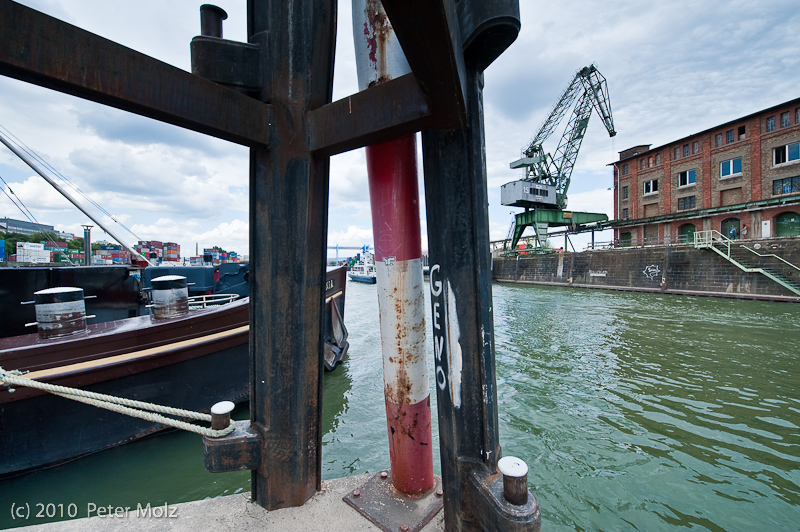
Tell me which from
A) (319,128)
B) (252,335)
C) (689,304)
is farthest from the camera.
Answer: (689,304)

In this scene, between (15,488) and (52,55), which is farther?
(15,488)

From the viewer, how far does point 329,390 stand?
6.46 m

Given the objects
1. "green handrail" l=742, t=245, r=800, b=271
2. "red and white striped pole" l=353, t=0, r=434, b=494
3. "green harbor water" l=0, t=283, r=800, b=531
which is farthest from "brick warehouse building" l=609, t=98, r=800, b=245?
"red and white striped pole" l=353, t=0, r=434, b=494

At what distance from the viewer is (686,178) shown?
95.9 ft

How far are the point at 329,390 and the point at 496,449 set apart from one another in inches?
209

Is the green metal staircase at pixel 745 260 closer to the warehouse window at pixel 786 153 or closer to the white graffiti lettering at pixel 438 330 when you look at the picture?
the warehouse window at pixel 786 153

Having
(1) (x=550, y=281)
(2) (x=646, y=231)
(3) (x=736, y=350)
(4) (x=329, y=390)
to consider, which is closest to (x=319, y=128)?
(4) (x=329, y=390)

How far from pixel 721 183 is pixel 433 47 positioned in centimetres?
3596

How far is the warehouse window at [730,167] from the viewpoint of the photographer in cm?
2564

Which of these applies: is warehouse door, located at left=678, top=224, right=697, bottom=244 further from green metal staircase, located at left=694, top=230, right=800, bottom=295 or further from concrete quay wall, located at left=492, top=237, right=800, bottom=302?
green metal staircase, located at left=694, top=230, right=800, bottom=295

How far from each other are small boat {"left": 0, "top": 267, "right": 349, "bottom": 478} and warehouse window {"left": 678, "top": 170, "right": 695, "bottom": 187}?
1439 inches

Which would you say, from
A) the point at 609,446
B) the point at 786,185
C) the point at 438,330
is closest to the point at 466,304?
the point at 438,330

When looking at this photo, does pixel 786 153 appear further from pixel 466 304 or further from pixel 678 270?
pixel 466 304

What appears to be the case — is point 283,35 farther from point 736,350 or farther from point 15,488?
point 736,350
